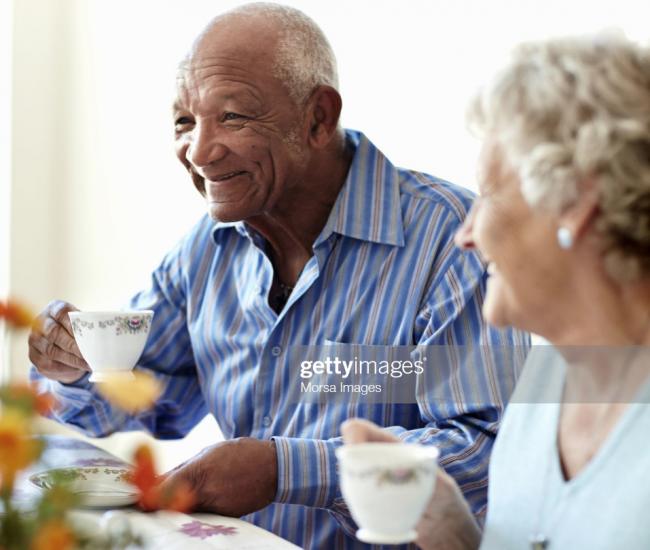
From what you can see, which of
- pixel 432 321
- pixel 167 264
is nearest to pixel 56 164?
pixel 167 264

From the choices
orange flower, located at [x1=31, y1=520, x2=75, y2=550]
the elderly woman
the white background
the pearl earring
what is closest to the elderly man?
the elderly woman

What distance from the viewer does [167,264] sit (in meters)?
2.25

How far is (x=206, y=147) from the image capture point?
1913mm

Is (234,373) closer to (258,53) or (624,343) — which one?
(258,53)

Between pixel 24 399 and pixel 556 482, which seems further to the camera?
pixel 556 482

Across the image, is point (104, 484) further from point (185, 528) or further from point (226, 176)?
point (226, 176)

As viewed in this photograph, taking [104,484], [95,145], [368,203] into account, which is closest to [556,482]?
[104,484]

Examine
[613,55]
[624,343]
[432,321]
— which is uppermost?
[613,55]

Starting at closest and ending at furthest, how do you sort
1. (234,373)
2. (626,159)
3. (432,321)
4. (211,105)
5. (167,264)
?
(626,159)
(432,321)
(211,105)
(234,373)
(167,264)

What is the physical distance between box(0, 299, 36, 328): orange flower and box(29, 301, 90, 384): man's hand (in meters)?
1.14

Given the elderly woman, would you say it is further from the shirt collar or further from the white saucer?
the shirt collar

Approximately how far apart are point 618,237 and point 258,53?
1.06 m

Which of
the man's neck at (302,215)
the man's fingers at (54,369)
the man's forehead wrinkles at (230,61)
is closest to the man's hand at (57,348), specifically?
the man's fingers at (54,369)

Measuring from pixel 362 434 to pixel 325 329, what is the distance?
2.85ft
